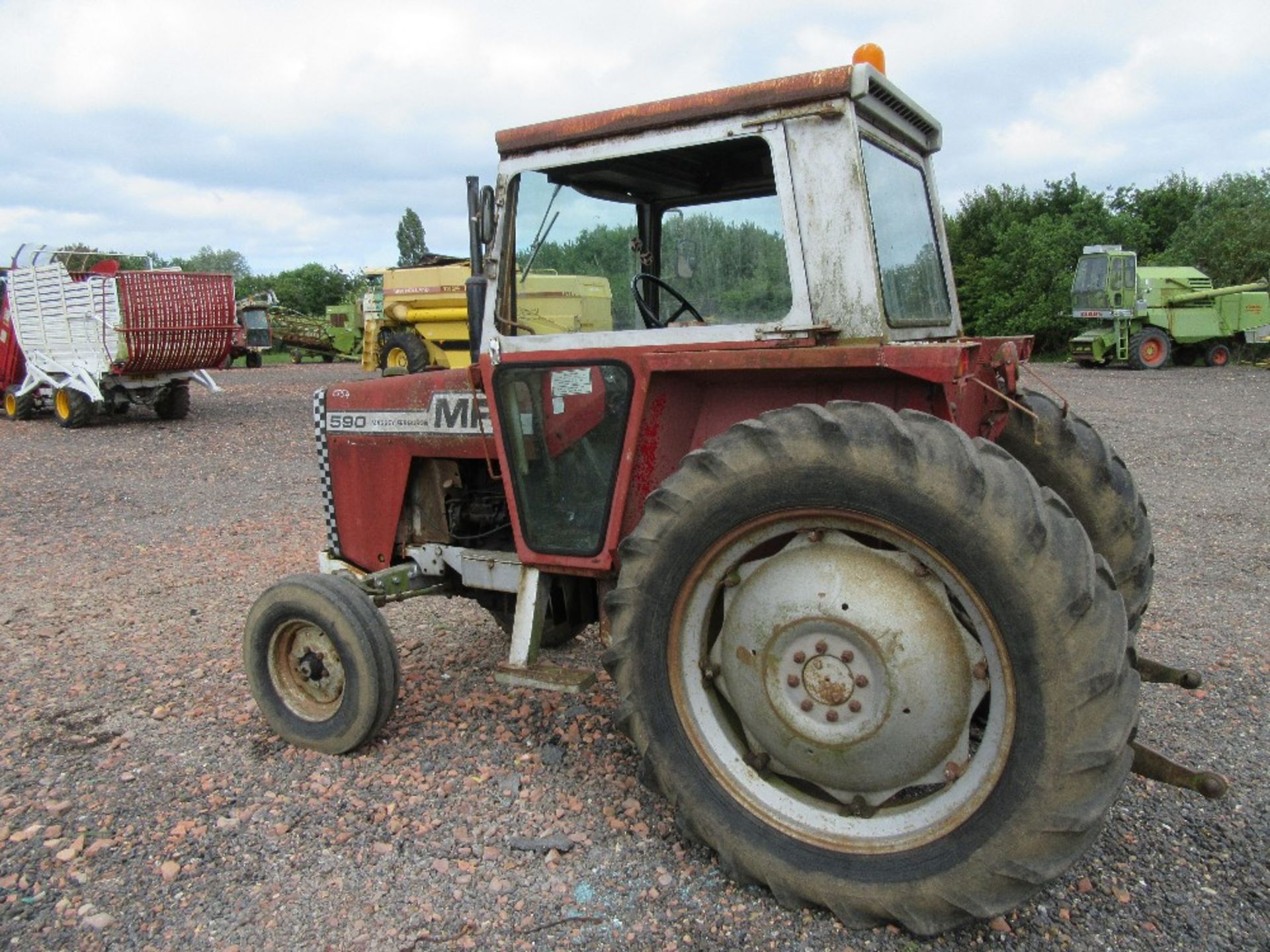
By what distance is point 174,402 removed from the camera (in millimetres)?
14469

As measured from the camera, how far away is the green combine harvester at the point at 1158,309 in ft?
67.3

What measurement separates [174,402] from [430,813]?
43.2ft

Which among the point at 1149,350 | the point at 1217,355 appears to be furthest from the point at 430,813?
the point at 1217,355

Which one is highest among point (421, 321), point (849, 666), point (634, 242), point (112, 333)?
point (421, 321)

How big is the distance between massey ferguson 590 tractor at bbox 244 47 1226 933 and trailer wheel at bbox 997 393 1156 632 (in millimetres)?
11

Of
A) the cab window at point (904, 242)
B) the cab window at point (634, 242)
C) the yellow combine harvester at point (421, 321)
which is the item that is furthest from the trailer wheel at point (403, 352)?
the cab window at point (904, 242)

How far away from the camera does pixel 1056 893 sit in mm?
2598

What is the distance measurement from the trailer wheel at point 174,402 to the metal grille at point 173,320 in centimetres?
48

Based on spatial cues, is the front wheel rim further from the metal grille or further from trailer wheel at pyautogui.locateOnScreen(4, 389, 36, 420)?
trailer wheel at pyautogui.locateOnScreen(4, 389, 36, 420)

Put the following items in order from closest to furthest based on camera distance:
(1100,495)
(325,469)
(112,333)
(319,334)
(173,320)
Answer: (1100,495)
(325,469)
(112,333)
(173,320)
(319,334)

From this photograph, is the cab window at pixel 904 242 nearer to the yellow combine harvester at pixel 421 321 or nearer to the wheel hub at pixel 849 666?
the wheel hub at pixel 849 666

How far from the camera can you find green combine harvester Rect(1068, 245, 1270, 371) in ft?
67.3

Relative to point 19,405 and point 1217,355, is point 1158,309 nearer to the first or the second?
point 1217,355

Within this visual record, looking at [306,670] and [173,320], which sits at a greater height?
[173,320]
